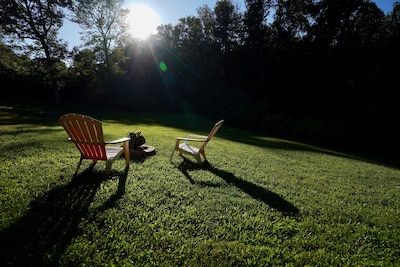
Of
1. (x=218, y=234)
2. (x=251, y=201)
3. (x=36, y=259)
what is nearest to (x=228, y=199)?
(x=251, y=201)

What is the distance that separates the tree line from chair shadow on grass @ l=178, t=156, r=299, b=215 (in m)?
14.2

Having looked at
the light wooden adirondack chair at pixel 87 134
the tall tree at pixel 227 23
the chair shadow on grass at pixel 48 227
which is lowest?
the chair shadow on grass at pixel 48 227

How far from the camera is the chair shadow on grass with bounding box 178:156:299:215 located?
3573mm

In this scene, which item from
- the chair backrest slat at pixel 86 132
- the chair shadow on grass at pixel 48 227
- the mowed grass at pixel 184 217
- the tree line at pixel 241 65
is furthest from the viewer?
the tree line at pixel 241 65

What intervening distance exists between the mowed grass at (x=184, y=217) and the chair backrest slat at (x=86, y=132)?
A: 1.76 feet

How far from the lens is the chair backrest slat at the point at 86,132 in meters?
3.76

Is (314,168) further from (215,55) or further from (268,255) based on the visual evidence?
(215,55)

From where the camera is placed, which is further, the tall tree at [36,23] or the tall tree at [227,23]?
the tall tree at [227,23]

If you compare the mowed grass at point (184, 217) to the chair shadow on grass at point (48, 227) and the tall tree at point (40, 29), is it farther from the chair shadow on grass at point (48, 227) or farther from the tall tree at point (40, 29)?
the tall tree at point (40, 29)

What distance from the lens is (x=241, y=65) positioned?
30188 mm

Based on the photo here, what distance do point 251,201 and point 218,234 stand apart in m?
1.16

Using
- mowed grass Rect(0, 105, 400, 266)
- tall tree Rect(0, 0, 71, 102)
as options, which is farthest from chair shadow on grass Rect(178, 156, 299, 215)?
tall tree Rect(0, 0, 71, 102)

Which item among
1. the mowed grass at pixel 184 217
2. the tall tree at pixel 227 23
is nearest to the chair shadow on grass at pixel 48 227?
the mowed grass at pixel 184 217

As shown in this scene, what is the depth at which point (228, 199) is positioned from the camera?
12.0ft
